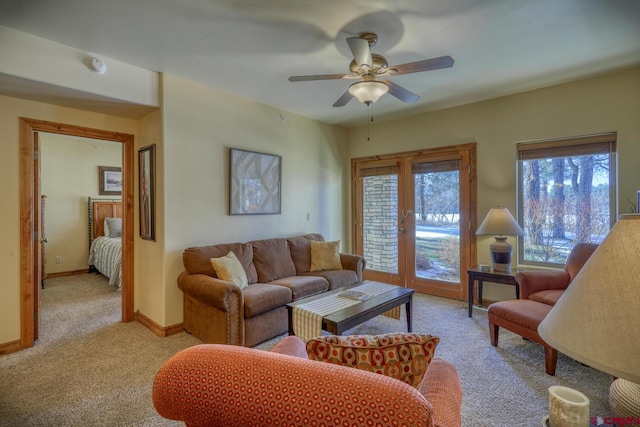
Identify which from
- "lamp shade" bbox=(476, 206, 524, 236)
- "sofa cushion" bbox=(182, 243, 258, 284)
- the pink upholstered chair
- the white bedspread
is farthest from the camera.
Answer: the white bedspread

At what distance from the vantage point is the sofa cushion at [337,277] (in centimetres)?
370

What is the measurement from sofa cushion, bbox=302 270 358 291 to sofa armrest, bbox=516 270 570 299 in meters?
1.80

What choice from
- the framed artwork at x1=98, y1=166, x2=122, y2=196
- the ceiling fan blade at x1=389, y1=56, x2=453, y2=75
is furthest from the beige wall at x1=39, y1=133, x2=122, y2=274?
the ceiling fan blade at x1=389, y1=56, x2=453, y2=75

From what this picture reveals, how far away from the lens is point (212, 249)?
10.9 ft

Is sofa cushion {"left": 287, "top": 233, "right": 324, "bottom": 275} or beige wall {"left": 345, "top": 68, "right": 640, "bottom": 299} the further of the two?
sofa cushion {"left": 287, "top": 233, "right": 324, "bottom": 275}

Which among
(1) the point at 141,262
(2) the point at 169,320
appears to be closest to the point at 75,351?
(2) the point at 169,320

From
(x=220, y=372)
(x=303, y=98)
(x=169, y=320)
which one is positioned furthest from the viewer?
(x=303, y=98)

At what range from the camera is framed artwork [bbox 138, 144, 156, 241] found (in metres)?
3.32

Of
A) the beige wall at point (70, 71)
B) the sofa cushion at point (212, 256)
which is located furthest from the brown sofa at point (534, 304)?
the beige wall at point (70, 71)

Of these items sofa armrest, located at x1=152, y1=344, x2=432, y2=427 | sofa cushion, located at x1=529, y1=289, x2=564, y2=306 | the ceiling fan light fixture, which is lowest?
sofa cushion, located at x1=529, y1=289, x2=564, y2=306

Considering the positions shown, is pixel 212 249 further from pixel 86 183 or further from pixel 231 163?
pixel 86 183

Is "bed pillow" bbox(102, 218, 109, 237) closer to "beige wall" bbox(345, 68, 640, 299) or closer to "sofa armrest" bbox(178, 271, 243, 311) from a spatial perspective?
"sofa armrest" bbox(178, 271, 243, 311)

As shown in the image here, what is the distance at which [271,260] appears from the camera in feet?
12.2

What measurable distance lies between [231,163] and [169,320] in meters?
1.86
